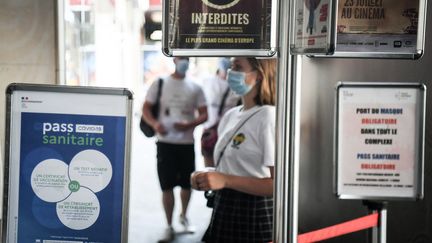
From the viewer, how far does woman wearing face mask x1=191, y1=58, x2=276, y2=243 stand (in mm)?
3381

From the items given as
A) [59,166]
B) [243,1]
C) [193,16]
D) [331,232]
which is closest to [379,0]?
[243,1]

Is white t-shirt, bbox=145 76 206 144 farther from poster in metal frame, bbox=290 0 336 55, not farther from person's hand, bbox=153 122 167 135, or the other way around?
poster in metal frame, bbox=290 0 336 55

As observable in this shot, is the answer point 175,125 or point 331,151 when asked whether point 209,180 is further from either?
point 175,125

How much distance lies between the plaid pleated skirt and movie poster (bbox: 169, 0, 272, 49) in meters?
1.51

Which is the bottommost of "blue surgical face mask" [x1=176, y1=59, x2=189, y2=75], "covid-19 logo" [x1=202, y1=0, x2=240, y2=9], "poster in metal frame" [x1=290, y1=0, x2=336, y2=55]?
"poster in metal frame" [x1=290, y1=0, x2=336, y2=55]

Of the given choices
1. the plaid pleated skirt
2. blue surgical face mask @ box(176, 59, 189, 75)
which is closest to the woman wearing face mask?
the plaid pleated skirt

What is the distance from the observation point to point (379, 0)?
224cm

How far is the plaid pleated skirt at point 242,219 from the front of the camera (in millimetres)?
3418

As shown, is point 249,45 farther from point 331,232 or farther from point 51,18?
point 51,18

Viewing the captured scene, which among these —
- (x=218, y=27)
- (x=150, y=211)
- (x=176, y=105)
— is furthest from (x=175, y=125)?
(x=218, y=27)

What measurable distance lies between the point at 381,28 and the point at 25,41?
198 cm

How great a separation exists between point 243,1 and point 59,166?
31.5 inches

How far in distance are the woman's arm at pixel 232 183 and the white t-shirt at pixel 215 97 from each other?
87.8 inches

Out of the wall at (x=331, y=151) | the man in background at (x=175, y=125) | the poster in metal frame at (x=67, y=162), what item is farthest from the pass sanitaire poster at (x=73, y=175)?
the man in background at (x=175, y=125)
